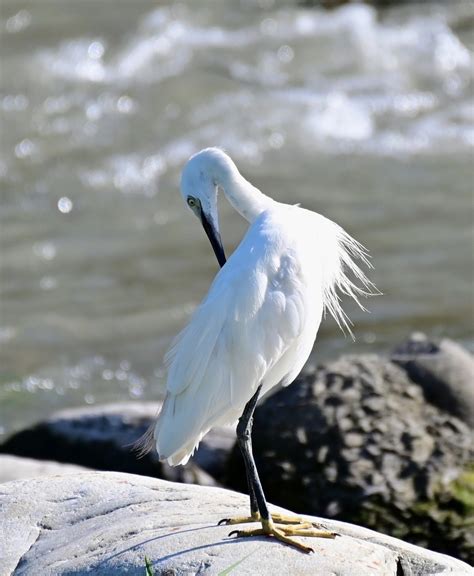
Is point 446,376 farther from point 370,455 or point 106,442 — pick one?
point 106,442

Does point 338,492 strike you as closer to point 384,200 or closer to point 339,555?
point 339,555

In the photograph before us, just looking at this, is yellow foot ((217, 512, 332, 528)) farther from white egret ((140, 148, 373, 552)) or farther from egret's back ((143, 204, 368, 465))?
egret's back ((143, 204, 368, 465))

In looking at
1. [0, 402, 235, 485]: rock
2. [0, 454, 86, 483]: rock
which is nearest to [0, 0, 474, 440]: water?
[0, 402, 235, 485]: rock

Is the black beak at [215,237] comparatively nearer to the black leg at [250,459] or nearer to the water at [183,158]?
the black leg at [250,459]

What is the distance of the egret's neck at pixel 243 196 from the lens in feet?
16.2

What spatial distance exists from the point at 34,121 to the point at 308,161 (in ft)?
11.2

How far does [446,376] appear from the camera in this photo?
6.12 m

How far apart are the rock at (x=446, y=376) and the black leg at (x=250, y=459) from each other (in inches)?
69.9

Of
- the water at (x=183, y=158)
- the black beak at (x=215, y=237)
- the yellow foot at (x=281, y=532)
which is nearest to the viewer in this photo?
the yellow foot at (x=281, y=532)

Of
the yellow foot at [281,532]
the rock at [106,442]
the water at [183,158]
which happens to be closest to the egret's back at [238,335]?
the yellow foot at [281,532]

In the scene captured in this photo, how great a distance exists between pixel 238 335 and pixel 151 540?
0.81 meters

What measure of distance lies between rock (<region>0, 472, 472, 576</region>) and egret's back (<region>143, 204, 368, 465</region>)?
231mm

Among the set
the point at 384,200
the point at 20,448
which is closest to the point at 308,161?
the point at 384,200

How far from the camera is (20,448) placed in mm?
7090
